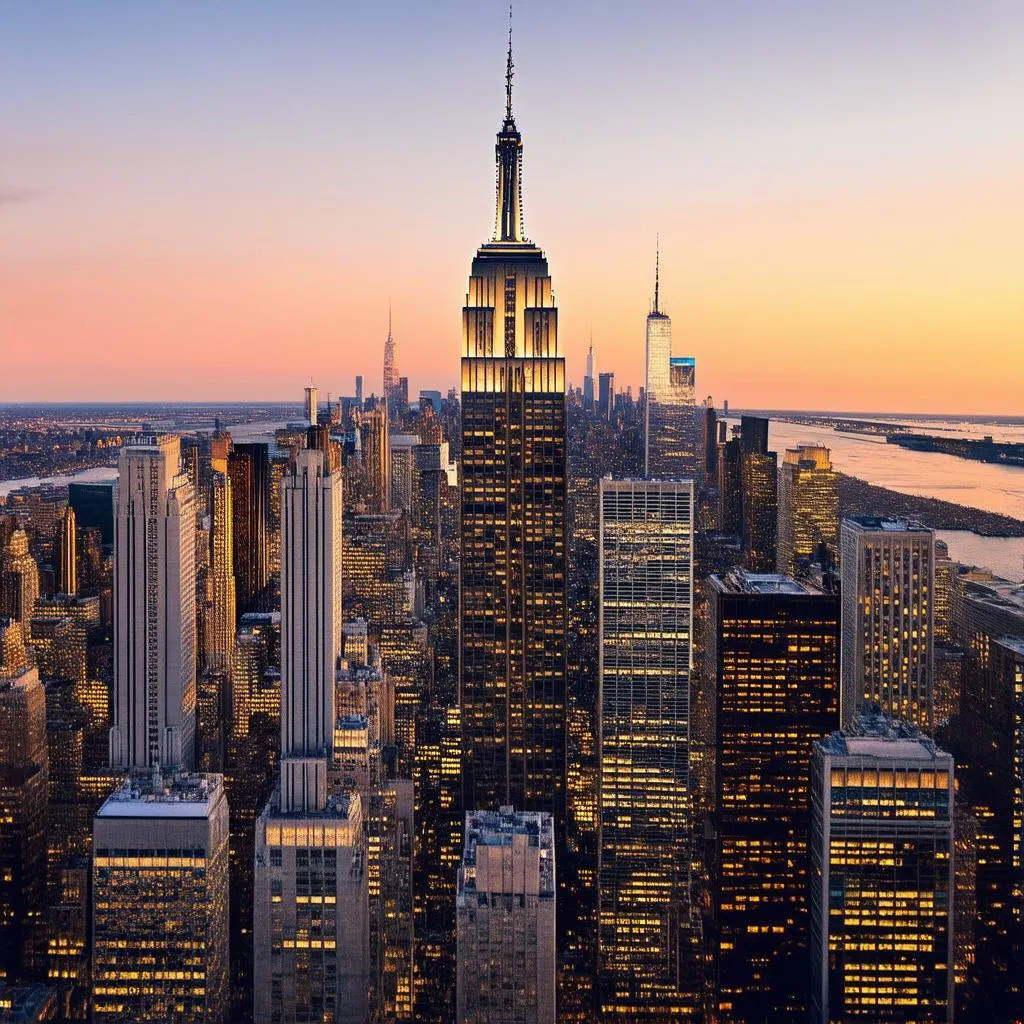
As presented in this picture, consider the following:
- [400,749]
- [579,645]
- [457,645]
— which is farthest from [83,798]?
[579,645]

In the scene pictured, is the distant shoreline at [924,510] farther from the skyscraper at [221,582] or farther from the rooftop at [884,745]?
the skyscraper at [221,582]

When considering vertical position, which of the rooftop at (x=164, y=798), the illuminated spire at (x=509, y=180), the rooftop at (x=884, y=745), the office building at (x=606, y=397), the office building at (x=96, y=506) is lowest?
the rooftop at (x=164, y=798)

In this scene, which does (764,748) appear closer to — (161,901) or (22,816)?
(161,901)

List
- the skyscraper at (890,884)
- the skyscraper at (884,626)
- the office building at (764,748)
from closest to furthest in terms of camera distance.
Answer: the skyscraper at (890,884)
the office building at (764,748)
the skyscraper at (884,626)

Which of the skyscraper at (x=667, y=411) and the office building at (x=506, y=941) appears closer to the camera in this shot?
the office building at (x=506, y=941)

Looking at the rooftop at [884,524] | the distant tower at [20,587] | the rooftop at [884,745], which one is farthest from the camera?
the distant tower at [20,587]

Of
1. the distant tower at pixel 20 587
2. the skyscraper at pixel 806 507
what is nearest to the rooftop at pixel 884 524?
the skyscraper at pixel 806 507

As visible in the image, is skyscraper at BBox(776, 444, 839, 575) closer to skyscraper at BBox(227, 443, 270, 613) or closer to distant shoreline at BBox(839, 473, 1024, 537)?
distant shoreline at BBox(839, 473, 1024, 537)
